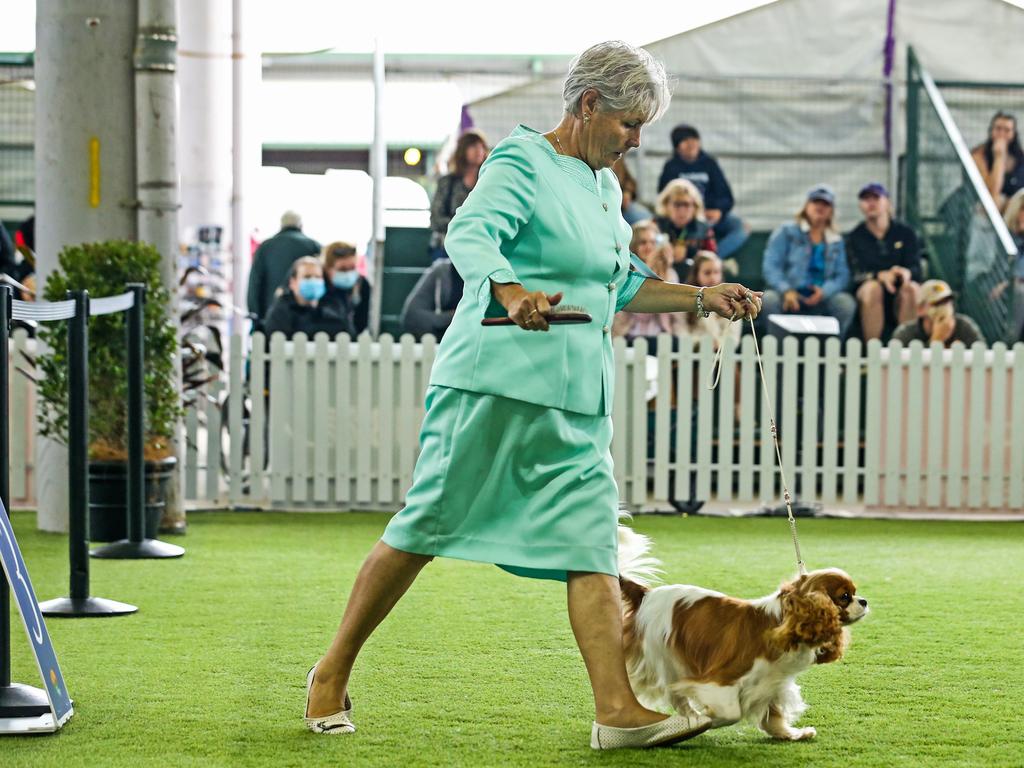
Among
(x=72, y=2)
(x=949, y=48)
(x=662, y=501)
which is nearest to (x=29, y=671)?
(x=72, y=2)

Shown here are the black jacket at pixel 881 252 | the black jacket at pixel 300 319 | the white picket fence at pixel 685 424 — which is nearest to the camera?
the white picket fence at pixel 685 424

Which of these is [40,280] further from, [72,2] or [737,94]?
[737,94]

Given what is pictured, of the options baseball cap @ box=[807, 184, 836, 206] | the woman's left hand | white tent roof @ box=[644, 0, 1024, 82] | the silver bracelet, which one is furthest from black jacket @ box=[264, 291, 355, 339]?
the woman's left hand

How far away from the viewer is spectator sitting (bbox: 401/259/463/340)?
10.6 meters

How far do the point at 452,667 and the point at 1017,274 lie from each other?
7553mm

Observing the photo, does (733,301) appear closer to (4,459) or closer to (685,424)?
(4,459)

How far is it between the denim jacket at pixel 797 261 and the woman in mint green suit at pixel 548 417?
760 cm

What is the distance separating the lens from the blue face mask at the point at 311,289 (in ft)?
34.8

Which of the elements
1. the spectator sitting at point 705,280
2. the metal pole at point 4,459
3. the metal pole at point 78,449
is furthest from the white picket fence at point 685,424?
the metal pole at point 4,459

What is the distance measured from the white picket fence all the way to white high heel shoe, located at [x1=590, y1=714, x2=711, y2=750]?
5.88 metres

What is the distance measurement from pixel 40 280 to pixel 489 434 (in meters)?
5.54

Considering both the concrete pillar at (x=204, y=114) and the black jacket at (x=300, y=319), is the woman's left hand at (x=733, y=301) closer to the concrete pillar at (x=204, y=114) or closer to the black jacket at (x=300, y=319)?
the black jacket at (x=300, y=319)

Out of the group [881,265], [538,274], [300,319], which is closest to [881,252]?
[881,265]

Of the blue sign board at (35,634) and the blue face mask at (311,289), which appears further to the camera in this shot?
the blue face mask at (311,289)
